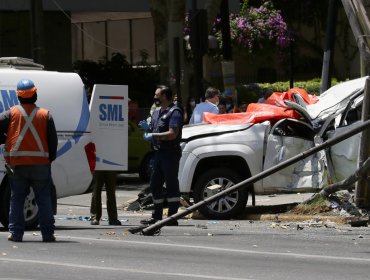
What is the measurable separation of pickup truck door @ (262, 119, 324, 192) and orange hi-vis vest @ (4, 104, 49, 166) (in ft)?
14.6

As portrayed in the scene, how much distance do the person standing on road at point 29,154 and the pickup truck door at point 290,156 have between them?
14.4ft

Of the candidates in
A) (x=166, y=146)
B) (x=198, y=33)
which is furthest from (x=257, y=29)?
(x=166, y=146)

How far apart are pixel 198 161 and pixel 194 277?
6.52 meters

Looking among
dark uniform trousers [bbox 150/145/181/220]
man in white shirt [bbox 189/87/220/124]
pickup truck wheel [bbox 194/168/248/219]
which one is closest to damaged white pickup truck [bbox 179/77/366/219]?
pickup truck wheel [bbox 194/168/248/219]

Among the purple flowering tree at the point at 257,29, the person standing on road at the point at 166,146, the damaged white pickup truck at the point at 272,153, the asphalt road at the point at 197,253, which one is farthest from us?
the purple flowering tree at the point at 257,29

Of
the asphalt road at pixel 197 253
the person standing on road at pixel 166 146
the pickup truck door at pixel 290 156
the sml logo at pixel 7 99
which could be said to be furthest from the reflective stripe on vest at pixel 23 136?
the pickup truck door at pixel 290 156

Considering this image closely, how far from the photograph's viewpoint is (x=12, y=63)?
14914 millimetres

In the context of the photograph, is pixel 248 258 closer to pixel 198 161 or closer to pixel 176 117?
pixel 176 117

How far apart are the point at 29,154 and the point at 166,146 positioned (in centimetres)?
274

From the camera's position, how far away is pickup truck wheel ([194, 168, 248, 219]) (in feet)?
53.9

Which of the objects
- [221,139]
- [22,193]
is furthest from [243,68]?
[22,193]

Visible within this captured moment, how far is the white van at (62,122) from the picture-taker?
14289 millimetres

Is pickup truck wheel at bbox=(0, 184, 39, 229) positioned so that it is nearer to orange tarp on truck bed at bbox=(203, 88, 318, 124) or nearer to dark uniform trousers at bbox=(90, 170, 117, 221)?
dark uniform trousers at bbox=(90, 170, 117, 221)

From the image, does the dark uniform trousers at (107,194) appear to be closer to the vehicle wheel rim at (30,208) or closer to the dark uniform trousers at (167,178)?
the dark uniform trousers at (167,178)
